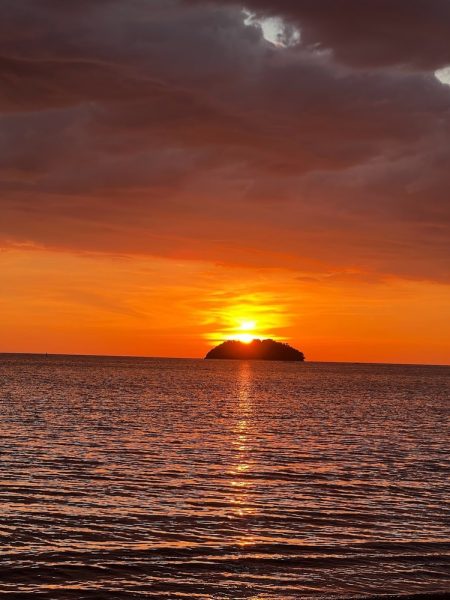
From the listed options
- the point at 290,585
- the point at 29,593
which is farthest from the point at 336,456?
the point at 29,593

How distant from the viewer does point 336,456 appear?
5134 cm

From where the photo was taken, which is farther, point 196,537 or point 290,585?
point 196,537

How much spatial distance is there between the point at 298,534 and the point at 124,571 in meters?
8.16

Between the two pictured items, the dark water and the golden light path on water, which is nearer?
the dark water

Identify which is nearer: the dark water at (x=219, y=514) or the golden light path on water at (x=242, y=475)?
the dark water at (x=219, y=514)

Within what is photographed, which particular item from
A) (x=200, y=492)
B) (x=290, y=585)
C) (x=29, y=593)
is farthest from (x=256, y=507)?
(x=29, y=593)

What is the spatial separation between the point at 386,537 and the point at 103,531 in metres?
11.0

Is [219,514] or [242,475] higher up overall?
[242,475]

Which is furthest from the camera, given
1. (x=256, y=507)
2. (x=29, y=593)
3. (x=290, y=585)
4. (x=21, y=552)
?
(x=256, y=507)

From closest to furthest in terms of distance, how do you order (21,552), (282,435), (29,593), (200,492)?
(29,593) → (21,552) → (200,492) → (282,435)

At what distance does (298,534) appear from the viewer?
94.4ft

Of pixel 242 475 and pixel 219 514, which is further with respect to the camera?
pixel 242 475

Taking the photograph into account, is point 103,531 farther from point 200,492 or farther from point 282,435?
point 282,435

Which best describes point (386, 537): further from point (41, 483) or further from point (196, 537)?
point (41, 483)
